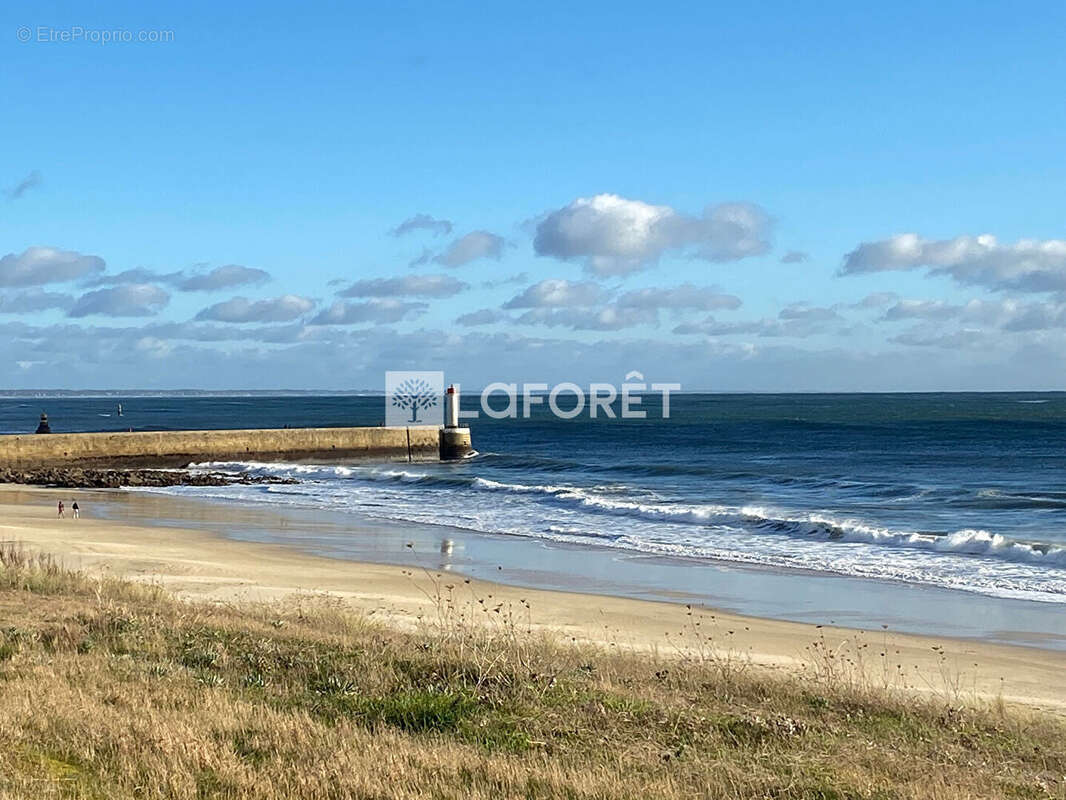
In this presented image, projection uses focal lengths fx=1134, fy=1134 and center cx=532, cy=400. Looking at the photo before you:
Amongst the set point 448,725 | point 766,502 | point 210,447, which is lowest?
point 766,502

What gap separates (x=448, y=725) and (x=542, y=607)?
892cm

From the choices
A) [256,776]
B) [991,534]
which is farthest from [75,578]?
[991,534]

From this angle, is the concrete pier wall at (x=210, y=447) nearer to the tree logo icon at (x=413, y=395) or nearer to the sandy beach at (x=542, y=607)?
the tree logo icon at (x=413, y=395)

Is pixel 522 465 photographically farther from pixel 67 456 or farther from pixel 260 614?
pixel 260 614

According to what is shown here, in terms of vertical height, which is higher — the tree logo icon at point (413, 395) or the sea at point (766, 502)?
the tree logo icon at point (413, 395)

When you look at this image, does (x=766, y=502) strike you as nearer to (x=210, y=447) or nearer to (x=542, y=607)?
(x=542, y=607)

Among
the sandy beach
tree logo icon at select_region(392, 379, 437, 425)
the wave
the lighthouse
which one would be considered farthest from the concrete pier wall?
the sandy beach

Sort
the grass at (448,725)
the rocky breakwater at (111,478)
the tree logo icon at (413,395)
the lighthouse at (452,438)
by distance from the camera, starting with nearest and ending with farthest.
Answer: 1. the grass at (448,725)
2. the rocky breakwater at (111,478)
3. the lighthouse at (452,438)
4. the tree logo icon at (413,395)

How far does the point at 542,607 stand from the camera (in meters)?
15.9

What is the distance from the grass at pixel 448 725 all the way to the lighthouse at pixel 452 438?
137 feet

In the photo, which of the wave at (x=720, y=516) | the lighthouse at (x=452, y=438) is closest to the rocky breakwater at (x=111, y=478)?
the wave at (x=720, y=516)

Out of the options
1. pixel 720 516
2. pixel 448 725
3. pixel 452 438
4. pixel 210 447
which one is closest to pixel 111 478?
pixel 210 447

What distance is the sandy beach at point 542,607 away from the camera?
12000mm

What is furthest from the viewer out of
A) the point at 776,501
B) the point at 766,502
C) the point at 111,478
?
the point at 111,478
